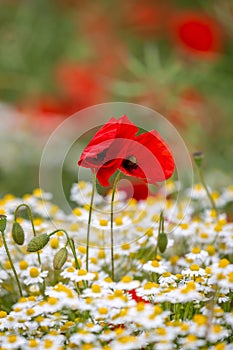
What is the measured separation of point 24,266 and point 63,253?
84mm

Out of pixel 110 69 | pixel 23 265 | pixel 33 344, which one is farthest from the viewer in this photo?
pixel 110 69

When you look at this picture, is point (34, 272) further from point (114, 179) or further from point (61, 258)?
point (114, 179)

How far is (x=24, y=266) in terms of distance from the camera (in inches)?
23.5

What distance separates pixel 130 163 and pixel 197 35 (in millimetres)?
1211

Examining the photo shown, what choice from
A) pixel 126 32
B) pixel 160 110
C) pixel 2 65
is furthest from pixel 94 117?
pixel 126 32

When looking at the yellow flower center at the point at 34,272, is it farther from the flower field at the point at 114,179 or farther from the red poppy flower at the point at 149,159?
the red poppy flower at the point at 149,159

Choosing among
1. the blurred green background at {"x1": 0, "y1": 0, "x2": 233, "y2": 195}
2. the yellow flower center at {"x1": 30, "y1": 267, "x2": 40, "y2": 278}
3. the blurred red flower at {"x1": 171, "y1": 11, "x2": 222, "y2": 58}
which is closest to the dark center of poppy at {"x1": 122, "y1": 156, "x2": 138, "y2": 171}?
the yellow flower center at {"x1": 30, "y1": 267, "x2": 40, "y2": 278}

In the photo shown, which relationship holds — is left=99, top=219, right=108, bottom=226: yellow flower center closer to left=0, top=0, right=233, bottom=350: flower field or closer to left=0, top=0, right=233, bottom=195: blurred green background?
left=0, top=0, right=233, bottom=350: flower field

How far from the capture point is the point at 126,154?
0.53m

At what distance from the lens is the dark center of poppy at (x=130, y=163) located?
543 mm

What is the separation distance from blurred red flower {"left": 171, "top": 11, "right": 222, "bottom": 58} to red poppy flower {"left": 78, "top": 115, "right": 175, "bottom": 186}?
1151mm

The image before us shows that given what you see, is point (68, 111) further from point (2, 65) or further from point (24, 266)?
point (24, 266)

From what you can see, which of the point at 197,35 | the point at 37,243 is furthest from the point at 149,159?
the point at 197,35

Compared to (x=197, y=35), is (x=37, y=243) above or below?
below
